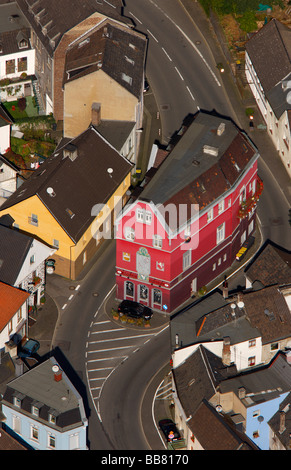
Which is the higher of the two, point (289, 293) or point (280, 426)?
point (289, 293)

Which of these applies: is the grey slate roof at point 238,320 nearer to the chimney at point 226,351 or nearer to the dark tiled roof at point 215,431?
the chimney at point 226,351

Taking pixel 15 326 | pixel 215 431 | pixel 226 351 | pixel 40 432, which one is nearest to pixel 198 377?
pixel 226 351

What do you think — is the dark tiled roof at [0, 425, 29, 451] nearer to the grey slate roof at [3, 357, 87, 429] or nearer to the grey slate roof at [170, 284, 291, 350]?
the grey slate roof at [3, 357, 87, 429]

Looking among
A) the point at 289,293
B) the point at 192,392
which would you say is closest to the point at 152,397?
the point at 192,392

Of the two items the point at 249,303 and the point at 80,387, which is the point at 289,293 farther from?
the point at 80,387

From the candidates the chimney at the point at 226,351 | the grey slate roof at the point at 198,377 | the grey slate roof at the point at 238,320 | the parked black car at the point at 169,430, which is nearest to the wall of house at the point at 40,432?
the parked black car at the point at 169,430
